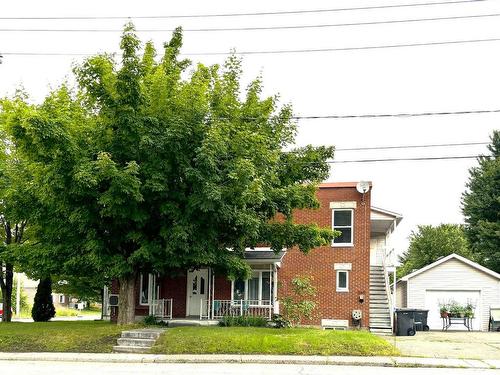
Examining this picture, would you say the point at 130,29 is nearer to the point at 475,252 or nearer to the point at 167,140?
the point at 167,140

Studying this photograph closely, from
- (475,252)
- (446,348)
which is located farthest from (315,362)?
(475,252)

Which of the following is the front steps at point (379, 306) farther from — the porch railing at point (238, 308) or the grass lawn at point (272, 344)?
the grass lawn at point (272, 344)

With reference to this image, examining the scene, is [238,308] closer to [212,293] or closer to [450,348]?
[212,293]

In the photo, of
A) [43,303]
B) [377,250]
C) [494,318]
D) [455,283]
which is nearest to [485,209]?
[455,283]

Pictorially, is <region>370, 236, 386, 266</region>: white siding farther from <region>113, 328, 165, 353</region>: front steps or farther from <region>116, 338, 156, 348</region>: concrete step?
<region>116, 338, 156, 348</region>: concrete step

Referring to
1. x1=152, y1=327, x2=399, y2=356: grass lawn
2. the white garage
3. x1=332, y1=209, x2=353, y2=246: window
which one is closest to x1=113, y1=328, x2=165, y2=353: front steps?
x1=152, y1=327, x2=399, y2=356: grass lawn

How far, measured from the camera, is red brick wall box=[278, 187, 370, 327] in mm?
29609

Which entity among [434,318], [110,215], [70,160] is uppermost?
[70,160]

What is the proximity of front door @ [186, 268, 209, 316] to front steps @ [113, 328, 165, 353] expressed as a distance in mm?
8385

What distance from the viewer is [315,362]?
1794 cm

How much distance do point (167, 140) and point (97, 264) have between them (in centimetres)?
486

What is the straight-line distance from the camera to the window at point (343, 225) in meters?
30.0

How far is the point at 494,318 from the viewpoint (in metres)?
35.4

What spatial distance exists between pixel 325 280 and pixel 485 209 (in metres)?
24.6
